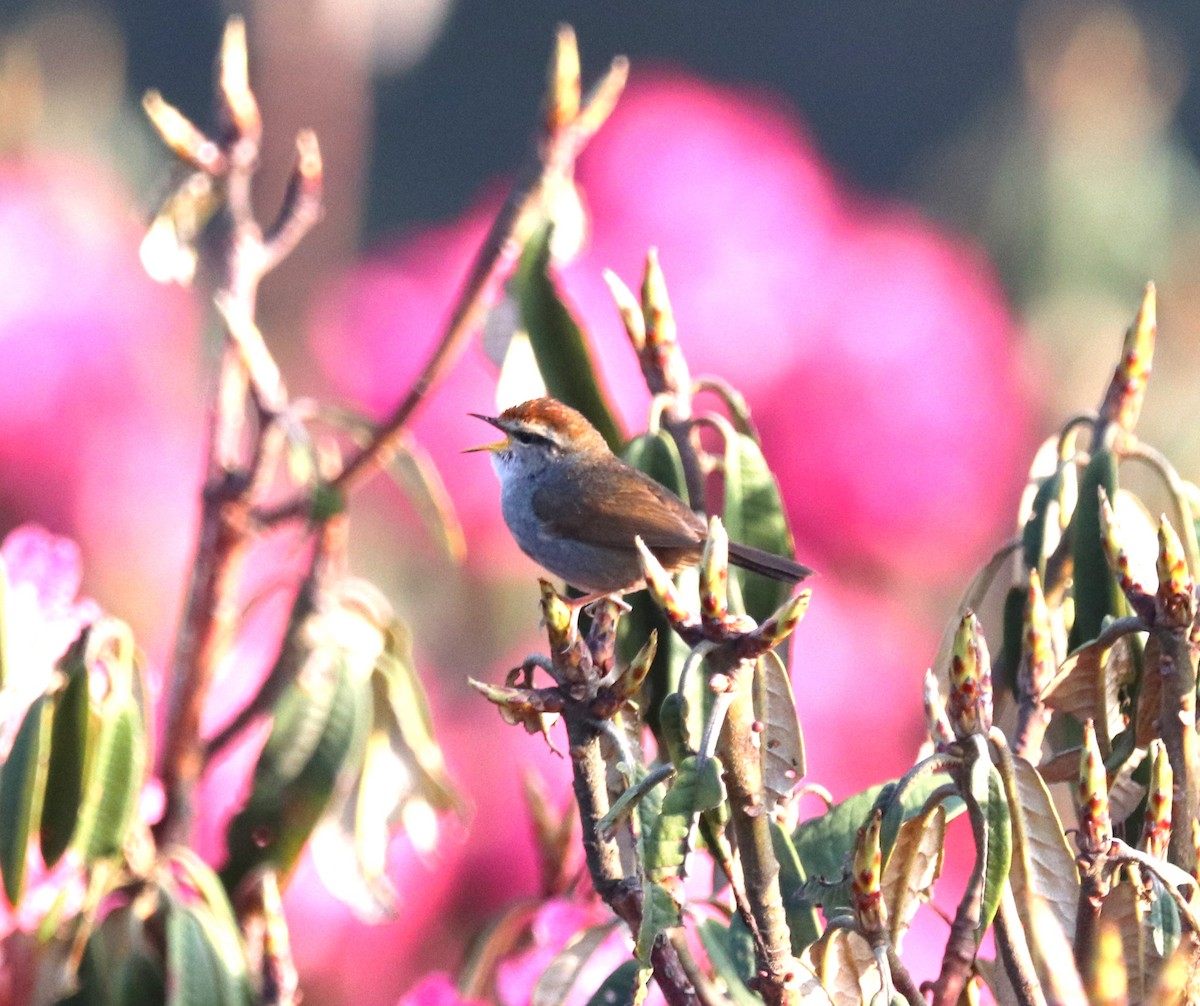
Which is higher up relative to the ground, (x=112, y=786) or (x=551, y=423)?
(x=551, y=423)

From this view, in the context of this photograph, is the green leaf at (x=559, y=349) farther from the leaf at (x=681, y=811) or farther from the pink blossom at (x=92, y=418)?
the pink blossom at (x=92, y=418)

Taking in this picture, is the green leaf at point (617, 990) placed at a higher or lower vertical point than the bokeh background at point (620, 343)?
lower

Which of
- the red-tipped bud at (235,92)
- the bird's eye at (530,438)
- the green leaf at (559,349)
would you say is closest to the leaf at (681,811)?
the green leaf at (559,349)

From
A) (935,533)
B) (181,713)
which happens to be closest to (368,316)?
(935,533)

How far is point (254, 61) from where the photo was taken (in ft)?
9.28

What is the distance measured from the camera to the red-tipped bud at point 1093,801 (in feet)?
2.56

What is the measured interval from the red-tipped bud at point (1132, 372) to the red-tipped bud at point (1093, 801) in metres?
0.32

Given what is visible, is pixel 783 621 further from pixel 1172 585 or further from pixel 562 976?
pixel 562 976

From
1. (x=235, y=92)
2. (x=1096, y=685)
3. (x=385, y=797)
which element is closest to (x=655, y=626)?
(x=1096, y=685)

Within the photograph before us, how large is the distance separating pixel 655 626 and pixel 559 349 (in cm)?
22

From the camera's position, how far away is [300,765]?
51.8 inches

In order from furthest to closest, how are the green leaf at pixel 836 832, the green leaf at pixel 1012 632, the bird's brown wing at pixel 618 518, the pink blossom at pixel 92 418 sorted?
the pink blossom at pixel 92 418 < the bird's brown wing at pixel 618 518 < the green leaf at pixel 1012 632 < the green leaf at pixel 836 832

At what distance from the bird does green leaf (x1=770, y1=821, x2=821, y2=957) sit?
1.48 feet

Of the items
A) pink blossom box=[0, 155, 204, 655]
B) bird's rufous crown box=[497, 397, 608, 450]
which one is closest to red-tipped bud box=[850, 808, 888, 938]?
bird's rufous crown box=[497, 397, 608, 450]
